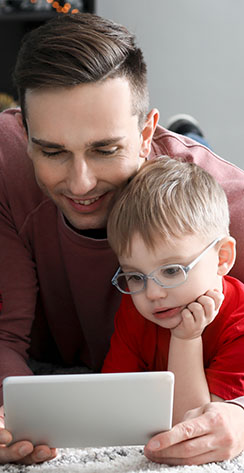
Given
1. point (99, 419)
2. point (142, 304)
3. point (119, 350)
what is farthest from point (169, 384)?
point (119, 350)

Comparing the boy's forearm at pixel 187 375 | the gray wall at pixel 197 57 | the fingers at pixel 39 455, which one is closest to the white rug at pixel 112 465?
the fingers at pixel 39 455

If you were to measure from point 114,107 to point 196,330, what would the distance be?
0.44 meters

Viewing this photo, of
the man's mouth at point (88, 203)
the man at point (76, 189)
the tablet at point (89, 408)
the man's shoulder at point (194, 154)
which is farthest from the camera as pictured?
the man's shoulder at point (194, 154)

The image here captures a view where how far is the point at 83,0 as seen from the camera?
3.47 meters

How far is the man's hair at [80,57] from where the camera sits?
136 cm

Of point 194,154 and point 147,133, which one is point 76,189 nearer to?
point 147,133

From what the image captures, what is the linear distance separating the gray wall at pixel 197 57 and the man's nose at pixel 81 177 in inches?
96.5

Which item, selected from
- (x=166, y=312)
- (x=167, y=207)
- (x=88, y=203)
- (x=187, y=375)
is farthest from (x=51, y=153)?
(x=187, y=375)

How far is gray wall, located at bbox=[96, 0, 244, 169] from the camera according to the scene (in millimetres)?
3656

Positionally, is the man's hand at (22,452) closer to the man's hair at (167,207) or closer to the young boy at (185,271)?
the young boy at (185,271)

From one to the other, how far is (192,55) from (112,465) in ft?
9.47

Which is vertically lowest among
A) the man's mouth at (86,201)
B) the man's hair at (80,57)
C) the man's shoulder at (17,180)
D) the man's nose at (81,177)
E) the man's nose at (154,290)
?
the man's shoulder at (17,180)

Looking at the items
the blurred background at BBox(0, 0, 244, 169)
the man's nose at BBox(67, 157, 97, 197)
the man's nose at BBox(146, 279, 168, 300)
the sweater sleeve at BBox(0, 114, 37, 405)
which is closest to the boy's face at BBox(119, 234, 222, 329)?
the man's nose at BBox(146, 279, 168, 300)

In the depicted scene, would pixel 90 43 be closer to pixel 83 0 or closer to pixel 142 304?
pixel 142 304
